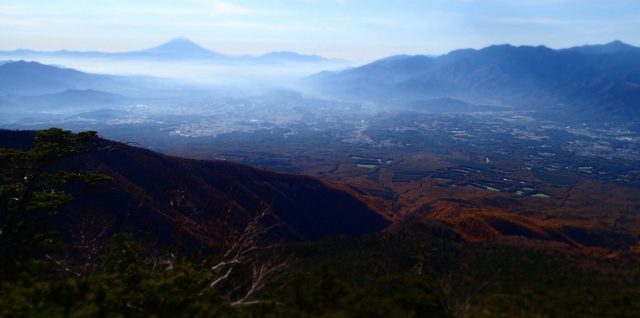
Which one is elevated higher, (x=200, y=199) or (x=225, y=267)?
(x=225, y=267)

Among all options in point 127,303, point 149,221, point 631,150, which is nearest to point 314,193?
point 149,221

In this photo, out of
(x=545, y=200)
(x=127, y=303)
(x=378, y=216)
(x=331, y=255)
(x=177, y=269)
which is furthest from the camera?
(x=545, y=200)

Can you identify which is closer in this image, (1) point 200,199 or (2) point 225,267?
(2) point 225,267

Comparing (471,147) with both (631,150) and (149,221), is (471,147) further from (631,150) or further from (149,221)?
(149,221)

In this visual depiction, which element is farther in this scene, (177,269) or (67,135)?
(67,135)

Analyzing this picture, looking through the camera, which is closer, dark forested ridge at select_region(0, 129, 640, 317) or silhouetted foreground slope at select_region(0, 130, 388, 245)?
dark forested ridge at select_region(0, 129, 640, 317)

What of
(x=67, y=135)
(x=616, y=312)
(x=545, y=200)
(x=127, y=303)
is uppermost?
(x=67, y=135)

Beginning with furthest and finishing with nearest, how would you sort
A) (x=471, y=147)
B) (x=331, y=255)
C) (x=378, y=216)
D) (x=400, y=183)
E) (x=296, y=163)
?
(x=471, y=147), (x=296, y=163), (x=400, y=183), (x=378, y=216), (x=331, y=255)

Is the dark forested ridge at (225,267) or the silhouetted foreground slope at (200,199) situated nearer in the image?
the dark forested ridge at (225,267)
